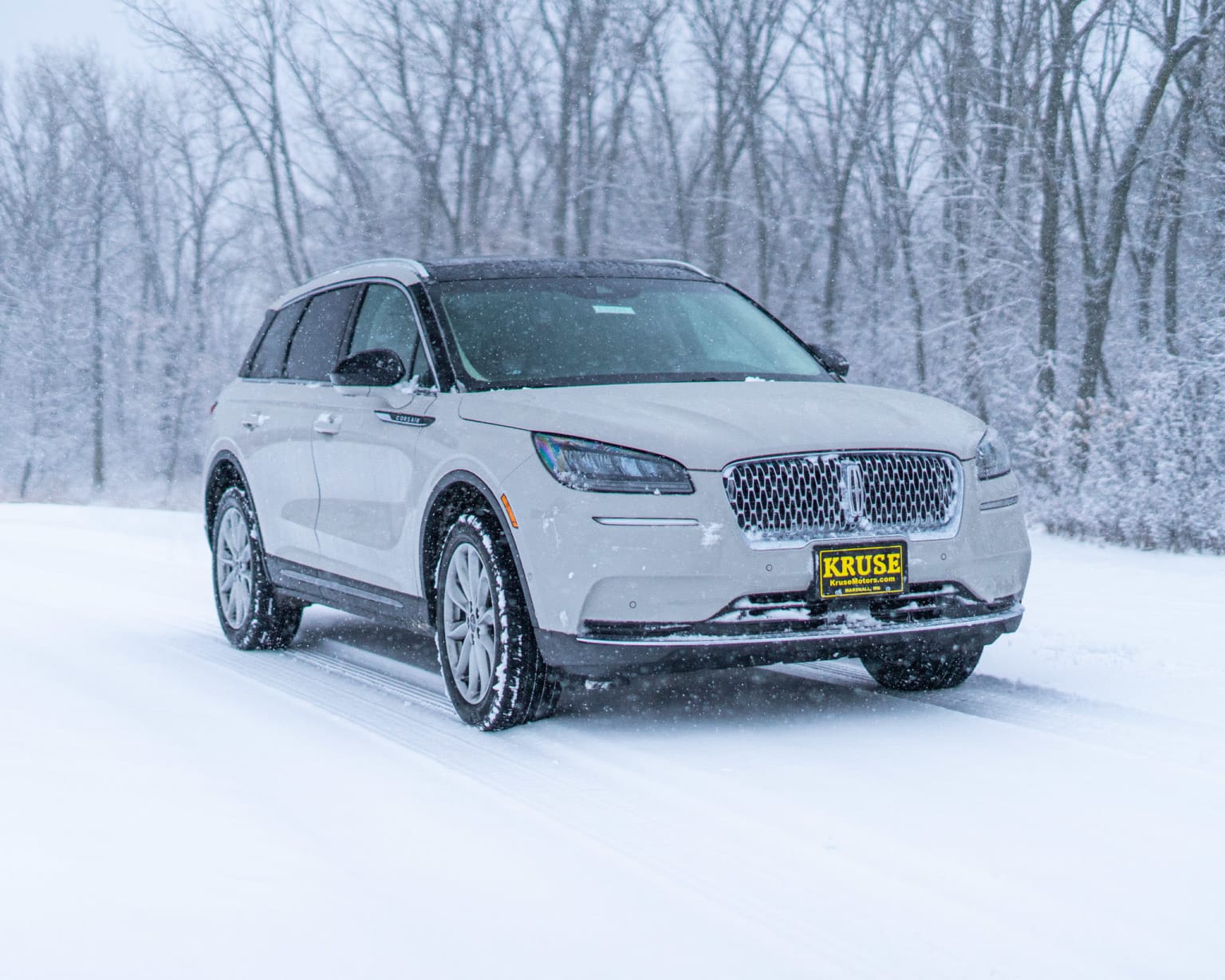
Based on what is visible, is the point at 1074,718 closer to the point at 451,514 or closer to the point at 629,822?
the point at 629,822

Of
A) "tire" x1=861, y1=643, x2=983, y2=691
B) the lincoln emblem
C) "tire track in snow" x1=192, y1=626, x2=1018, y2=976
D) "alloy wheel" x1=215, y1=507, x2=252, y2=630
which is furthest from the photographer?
"alloy wheel" x1=215, y1=507, x2=252, y2=630

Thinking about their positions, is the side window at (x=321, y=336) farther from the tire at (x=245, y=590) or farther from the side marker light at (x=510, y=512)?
the side marker light at (x=510, y=512)

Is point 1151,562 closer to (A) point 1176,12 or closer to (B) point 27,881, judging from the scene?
(B) point 27,881

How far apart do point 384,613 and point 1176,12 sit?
14.8 m

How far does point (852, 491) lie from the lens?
17.6 ft

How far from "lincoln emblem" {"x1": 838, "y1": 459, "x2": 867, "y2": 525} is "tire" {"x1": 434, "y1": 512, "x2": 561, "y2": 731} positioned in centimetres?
118

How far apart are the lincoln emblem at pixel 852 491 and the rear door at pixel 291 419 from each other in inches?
112

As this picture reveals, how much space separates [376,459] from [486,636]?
123cm

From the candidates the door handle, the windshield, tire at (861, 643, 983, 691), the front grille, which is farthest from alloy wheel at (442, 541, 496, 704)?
tire at (861, 643, 983, 691)

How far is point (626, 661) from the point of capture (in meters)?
5.19

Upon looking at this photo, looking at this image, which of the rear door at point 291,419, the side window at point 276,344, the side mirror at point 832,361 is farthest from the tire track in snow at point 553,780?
the side mirror at point 832,361

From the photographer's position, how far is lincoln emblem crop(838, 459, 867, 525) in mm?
5344

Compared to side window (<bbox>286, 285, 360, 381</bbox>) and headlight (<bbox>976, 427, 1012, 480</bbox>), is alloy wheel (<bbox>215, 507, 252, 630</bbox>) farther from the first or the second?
headlight (<bbox>976, 427, 1012, 480</bbox>)

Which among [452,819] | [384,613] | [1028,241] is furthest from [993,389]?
[452,819]
